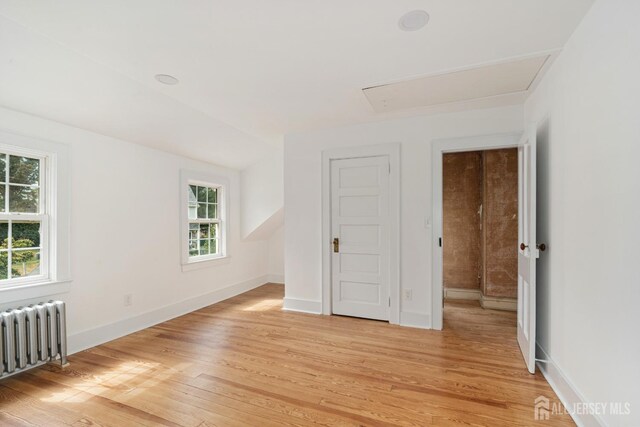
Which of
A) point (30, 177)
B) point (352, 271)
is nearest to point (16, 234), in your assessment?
point (30, 177)

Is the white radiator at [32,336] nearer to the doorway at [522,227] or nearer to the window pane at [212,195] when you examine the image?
the window pane at [212,195]

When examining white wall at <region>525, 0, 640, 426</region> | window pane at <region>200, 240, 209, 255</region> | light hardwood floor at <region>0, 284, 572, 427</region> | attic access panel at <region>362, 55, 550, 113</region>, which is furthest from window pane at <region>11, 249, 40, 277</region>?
white wall at <region>525, 0, 640, 426</region>

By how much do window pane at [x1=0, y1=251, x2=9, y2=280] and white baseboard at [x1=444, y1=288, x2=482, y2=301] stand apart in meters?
5.07

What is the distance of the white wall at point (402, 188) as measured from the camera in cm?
323

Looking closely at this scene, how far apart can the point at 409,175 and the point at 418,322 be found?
5.52 ft

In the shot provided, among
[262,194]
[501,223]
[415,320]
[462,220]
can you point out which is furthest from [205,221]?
[501,223]

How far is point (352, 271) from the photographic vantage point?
3.68 m

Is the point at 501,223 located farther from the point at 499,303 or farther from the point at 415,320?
the point at 415,320

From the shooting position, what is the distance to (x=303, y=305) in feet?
12.8

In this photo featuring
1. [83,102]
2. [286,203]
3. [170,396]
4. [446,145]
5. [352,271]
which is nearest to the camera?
[170,396]

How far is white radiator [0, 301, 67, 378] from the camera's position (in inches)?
86.1

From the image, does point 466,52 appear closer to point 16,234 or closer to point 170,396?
point 170,396

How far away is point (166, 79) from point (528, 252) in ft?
10.6

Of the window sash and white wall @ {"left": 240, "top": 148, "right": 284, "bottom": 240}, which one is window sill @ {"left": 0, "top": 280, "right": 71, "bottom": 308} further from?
white wall @ {"left": 240, "top": 148, "right": 284, "bottom": 240}
